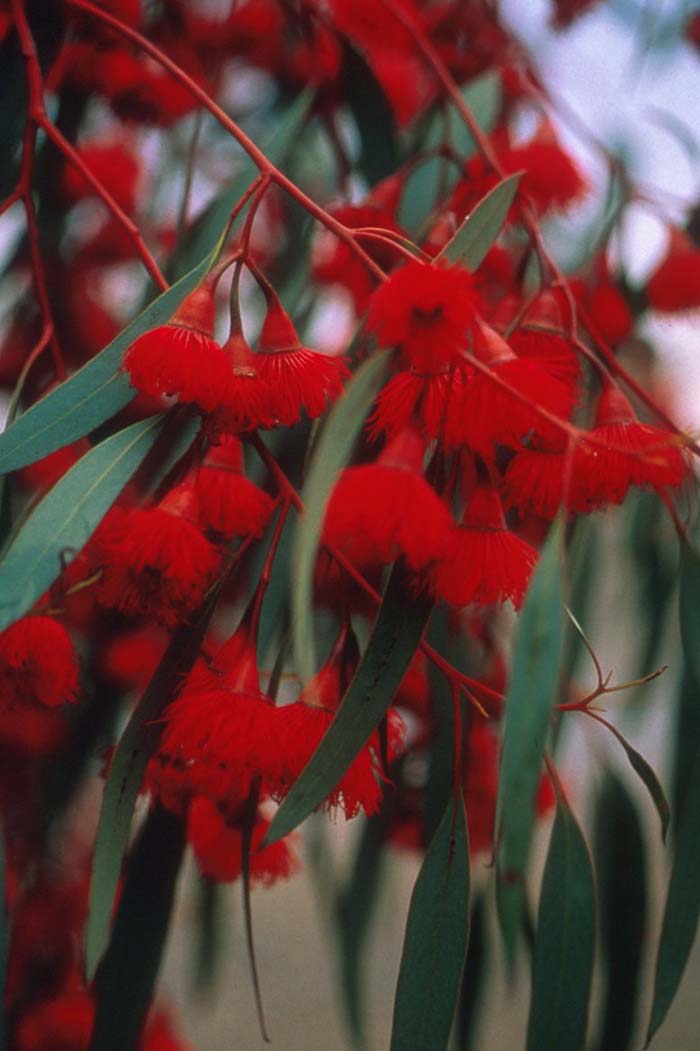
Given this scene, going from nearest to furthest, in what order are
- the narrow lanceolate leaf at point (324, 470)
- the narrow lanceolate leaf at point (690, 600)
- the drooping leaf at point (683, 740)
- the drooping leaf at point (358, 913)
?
1. the narrow lanceolate leaf at point (324, 470)
2. the narrow lanceolate leaf at point (690, 600)
3. the drooping leaf at point (683, 740)
4. the drooping leaf at point (358, 913)

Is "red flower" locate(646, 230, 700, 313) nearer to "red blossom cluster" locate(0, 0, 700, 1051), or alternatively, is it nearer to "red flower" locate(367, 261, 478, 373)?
"red blossom cluster" locate(0, 0, 700, 1051)

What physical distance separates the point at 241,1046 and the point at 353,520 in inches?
61.4

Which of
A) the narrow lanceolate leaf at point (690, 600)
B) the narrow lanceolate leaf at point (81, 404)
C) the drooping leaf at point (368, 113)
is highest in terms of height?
the drooping leaf at point (368, 113)

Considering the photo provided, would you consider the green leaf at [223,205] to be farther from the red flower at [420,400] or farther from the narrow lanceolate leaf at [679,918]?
the narrow lanceolate leaf at [679,918]

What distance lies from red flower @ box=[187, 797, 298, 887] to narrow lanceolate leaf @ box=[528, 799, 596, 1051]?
172mm

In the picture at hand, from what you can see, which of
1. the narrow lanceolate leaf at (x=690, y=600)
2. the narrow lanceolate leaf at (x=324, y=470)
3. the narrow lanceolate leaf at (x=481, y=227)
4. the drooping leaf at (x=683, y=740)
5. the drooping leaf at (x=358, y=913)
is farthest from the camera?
the drooping leaf at (x=358, y=913)

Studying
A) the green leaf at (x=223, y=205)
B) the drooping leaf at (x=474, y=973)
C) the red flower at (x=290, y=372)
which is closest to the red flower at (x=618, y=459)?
the red flower at (x=290, y=372)

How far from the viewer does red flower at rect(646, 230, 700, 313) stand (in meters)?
0.87

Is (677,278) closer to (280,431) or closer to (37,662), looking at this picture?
(280,431)

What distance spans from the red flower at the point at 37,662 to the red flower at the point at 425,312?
23 cm

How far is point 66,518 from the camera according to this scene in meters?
0.50

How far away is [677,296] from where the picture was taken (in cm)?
89

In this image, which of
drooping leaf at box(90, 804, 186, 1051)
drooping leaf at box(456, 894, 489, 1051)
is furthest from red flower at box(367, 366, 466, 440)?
drooping leaf at box(456, 894, 489, 1051)

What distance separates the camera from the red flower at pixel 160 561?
49 centimetres
